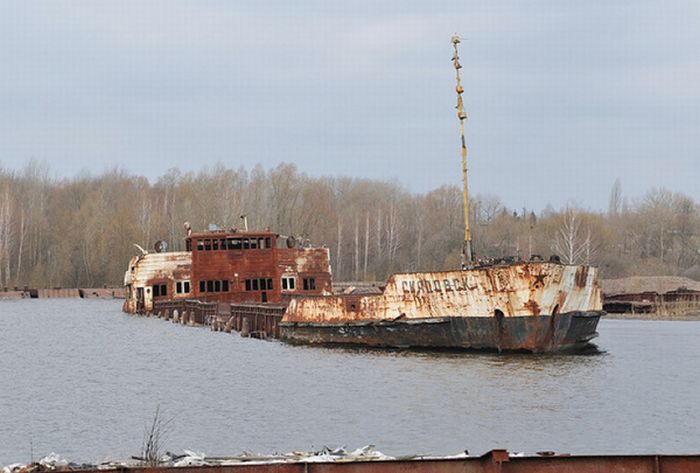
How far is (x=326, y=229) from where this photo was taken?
94688 millimetres

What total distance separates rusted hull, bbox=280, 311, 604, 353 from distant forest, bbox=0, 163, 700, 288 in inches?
1905

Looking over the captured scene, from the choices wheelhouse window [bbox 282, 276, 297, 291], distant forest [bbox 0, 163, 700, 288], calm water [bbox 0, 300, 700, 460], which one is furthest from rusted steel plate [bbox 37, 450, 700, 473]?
distant forest [bbox 0, 163, 700, 288]

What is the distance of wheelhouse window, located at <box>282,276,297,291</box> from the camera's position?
1775 inches

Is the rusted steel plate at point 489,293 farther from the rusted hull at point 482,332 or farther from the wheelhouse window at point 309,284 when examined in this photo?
the wheelhouse window at point 309,284

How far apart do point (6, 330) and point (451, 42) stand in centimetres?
2515

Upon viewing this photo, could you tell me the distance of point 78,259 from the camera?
98875mm

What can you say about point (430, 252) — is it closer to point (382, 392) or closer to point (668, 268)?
point (668, 268)

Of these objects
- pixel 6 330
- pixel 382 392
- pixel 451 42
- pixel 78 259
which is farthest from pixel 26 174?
pixel 382 392

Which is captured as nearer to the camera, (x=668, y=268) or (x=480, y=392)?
(x=480, y=392)

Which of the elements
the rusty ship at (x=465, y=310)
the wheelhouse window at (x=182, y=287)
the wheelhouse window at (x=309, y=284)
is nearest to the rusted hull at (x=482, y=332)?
the rusty ship at (x=465, y=310)

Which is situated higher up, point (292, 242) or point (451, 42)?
point (451, 42)

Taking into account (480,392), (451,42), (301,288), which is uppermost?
(451,42)

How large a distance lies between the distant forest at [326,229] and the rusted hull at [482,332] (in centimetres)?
4838

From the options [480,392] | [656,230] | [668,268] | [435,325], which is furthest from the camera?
[656,230]
